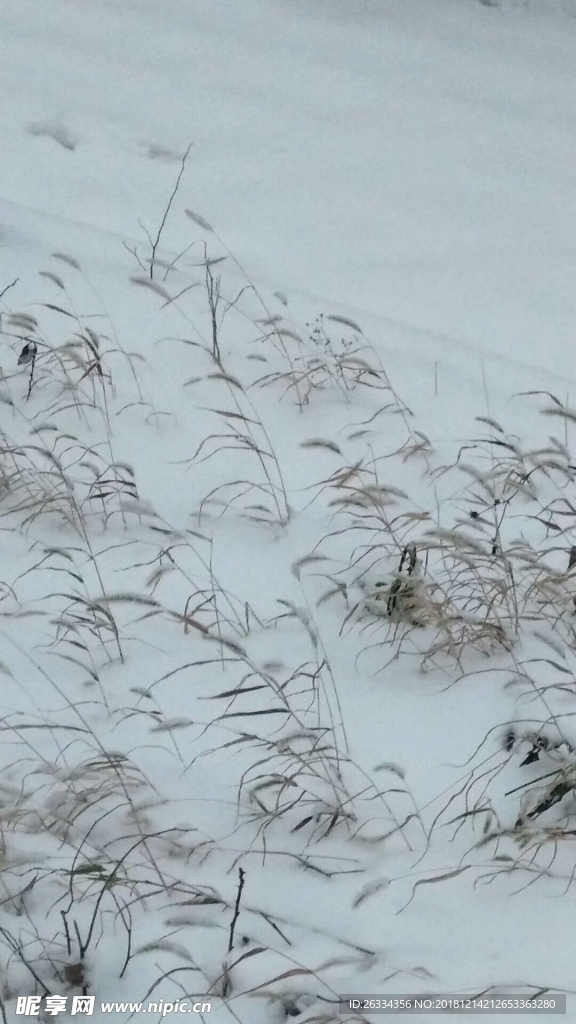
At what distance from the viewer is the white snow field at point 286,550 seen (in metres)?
1.70

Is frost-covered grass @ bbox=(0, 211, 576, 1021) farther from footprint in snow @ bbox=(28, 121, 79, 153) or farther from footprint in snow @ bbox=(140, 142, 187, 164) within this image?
footprint in snow @ bbox=(28, 121, 79, 153)

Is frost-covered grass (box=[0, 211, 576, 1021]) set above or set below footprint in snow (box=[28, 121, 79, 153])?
below

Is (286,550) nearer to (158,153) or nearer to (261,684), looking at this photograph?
(261,684)

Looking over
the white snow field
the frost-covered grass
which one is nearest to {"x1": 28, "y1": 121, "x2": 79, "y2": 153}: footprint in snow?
the white snow field

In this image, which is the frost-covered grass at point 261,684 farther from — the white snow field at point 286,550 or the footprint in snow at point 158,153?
the footprint in snow at point 158,153

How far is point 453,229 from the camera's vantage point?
4.16 m

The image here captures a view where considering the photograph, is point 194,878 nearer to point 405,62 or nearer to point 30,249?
point 30,249

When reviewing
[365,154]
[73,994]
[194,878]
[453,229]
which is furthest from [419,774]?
[365,154]

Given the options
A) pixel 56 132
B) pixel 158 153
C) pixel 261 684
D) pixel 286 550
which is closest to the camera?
pixel 261 684

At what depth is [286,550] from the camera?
2537 mm

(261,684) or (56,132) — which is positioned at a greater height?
(56,132)

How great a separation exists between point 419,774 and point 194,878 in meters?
0.47

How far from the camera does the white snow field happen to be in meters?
1.70

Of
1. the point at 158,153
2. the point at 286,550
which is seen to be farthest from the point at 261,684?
the point at 158,153
